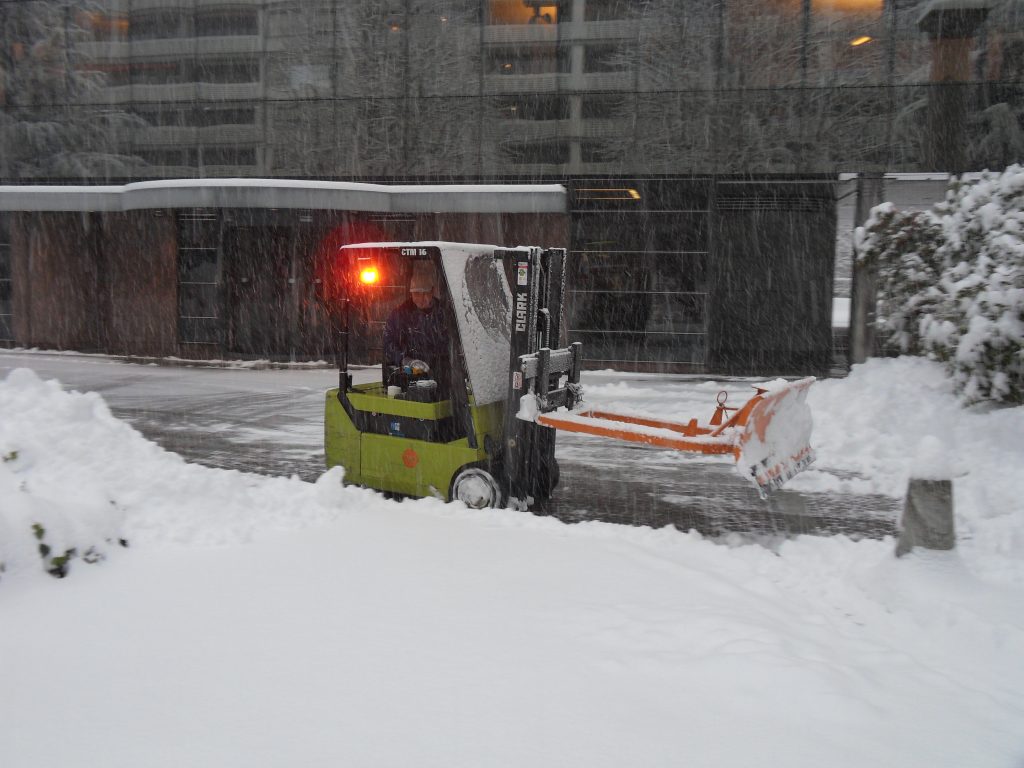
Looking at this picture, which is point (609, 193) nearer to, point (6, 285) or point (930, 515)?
point (930, 515)

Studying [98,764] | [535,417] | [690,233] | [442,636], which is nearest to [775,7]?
[690,233]

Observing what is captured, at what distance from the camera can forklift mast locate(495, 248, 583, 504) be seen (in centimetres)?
690

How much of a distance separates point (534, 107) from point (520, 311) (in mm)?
13608

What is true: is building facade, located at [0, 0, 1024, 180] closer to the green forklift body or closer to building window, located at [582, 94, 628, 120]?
building window, located at [582, 94, 628, 120]

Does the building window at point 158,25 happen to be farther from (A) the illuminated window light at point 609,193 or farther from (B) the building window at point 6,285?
(A) the illuminated window light at point 609,193

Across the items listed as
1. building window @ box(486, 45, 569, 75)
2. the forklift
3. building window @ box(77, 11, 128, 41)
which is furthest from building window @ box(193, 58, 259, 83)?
the forklift

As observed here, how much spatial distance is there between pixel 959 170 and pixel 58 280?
22.0 metres

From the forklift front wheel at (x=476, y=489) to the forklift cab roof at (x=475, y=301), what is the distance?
61 cm

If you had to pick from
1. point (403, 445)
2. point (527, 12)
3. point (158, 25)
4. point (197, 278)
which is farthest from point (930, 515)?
point (158, 25)

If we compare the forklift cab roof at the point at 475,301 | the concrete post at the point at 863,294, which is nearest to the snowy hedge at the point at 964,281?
the concrete post at the point at 863,294

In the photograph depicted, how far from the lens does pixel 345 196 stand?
18.7 meters

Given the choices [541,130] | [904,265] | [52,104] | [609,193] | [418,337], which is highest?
[52,104]

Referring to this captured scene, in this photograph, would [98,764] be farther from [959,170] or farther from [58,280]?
[58,280]

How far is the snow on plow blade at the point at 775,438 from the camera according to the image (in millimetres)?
6516
